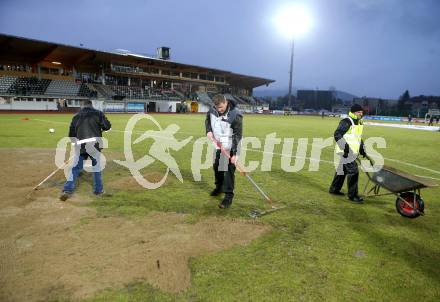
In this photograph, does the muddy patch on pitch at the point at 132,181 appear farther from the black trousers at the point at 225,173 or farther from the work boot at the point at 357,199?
the work boot at the point at 357,199

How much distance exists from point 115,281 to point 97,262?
1.82ft

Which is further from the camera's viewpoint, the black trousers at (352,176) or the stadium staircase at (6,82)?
the stadium staircase at (6,82)

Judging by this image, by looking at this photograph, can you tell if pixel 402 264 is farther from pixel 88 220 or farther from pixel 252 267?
pixel 88 220

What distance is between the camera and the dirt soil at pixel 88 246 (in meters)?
3.59

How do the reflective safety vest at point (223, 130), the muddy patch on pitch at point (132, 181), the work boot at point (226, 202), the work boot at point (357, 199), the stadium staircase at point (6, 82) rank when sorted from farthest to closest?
the stadium staircase at point (6, 82) < the muddy patch on pitch at point (132, 181) < the work boot at point (357, 199) < the reflective safety vest at point (223, 130) < the work boot at point (226, 202)

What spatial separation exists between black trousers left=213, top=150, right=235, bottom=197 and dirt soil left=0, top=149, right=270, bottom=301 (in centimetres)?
100

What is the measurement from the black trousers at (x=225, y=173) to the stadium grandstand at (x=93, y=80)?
45293mm

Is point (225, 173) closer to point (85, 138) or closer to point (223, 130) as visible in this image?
point (223, 130)

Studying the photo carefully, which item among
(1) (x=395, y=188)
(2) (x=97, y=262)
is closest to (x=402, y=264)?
(1) (x=395, y=188)

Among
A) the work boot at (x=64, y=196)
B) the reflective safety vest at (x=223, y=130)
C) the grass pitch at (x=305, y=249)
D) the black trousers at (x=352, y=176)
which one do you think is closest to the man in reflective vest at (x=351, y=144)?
the black trousers at (x=352, y=176)

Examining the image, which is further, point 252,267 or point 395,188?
point 395,188

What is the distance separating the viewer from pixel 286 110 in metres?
77.9

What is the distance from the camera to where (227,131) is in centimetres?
659

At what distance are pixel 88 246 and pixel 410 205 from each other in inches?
225
